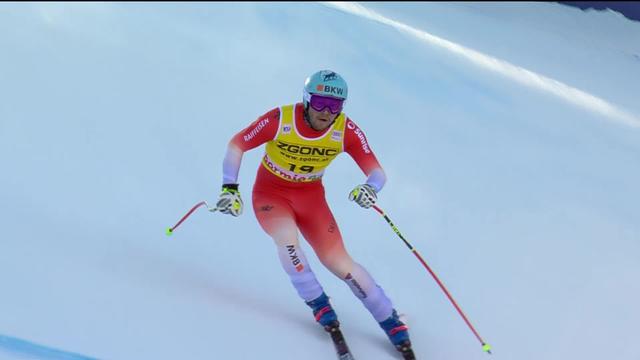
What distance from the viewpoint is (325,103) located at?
110 inches

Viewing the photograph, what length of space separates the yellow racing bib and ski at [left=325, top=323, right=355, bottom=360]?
24.0 inches

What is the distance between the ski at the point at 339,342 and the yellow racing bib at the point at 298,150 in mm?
610

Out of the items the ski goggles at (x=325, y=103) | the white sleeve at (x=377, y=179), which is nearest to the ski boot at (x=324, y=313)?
the white sleeve at (x=377, y=179)

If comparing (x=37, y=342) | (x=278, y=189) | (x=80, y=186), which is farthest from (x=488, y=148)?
(x=37, y=342)

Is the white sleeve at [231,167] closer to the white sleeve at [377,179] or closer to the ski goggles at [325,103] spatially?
the ski goggles at [325,103]

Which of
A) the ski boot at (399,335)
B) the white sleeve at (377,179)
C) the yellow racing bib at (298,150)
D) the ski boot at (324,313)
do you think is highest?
the yellow racing bib at (298,150)

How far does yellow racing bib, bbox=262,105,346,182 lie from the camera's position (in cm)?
291

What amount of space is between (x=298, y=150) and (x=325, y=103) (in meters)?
0.26

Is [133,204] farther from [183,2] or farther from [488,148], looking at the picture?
[183,2]

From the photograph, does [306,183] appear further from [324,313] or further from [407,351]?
[407,351]

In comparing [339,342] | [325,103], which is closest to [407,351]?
[339,342]

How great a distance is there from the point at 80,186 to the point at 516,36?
93.9 inches

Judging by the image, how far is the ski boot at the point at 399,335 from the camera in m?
2.92

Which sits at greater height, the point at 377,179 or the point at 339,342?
the point at 377,179
